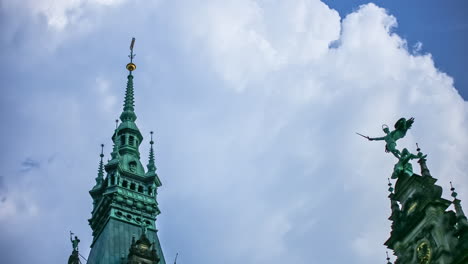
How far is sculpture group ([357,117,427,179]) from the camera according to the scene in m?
39.1

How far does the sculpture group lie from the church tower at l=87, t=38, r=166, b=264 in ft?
97.2

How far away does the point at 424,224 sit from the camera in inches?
1442

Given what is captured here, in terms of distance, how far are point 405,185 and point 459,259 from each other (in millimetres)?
5692

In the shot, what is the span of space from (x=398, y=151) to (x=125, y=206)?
3799cm

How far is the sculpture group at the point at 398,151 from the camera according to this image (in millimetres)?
39094

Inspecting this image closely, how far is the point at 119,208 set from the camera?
72688 millimetres

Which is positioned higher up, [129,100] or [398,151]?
[129,100]

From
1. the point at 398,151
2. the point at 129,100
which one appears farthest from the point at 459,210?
the point at 129,100

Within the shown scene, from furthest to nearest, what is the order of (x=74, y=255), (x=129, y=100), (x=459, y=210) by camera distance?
(x=129, y=100), (x=74, y=255), (x=459, y=210)

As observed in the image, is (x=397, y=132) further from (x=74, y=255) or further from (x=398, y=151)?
(x=74, y=255)

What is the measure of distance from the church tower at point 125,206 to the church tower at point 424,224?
30489 mm

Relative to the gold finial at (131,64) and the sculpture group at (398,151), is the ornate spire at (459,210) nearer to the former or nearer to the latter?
the sculpture group at (398,151)

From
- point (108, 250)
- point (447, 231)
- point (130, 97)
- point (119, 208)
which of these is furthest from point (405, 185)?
point (130, 97)

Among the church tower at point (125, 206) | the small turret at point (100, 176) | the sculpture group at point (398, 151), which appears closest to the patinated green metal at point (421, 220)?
the sculpture group at point (398, 151)
